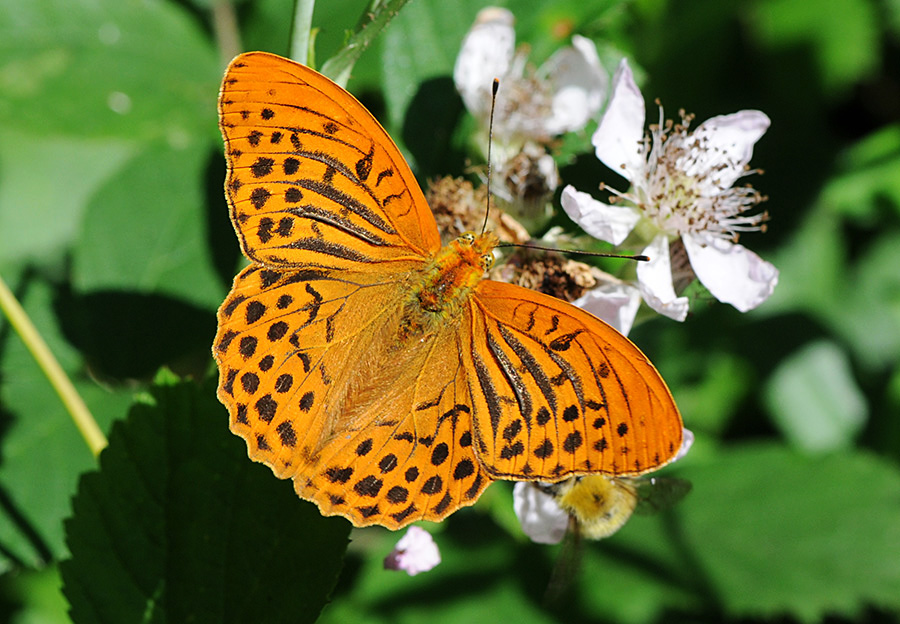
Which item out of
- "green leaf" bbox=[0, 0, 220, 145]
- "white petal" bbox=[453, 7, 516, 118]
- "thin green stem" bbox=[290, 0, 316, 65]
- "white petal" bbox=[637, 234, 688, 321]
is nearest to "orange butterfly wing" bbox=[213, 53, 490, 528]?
"thin green stem" bbox=[290, 0, 316, 65]

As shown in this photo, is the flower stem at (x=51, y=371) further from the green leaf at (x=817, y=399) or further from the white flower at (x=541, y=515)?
the green leaf at (x=817, y=399)

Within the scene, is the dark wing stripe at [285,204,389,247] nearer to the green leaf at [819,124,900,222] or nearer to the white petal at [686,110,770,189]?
the white petal at [686,110,770,189]

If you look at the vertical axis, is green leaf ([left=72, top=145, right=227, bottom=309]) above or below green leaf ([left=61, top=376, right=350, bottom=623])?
above

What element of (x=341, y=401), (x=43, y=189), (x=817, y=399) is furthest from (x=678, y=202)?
(x=43, y=189)

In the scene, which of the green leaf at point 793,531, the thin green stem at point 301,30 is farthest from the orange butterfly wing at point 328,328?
the green leaf at point 793,531

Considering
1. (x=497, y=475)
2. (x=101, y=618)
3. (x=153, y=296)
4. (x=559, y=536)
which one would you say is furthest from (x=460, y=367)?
(x=153, y=296)
